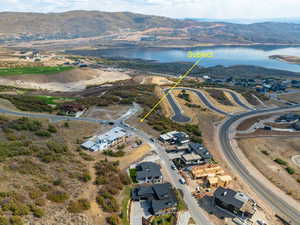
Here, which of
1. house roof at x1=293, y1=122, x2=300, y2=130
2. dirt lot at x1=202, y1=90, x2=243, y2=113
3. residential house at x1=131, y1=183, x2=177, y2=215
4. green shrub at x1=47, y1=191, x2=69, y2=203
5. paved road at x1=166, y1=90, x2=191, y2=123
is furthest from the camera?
dirt lot at x1=202, y1=90, x2=243, y2=113

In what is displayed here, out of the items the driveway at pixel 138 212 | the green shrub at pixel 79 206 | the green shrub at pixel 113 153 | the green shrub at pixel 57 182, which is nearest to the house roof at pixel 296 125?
the green shrub at pixel 113 153

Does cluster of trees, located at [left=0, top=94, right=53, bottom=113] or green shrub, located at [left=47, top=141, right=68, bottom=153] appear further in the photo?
cluster of trees, located at [left=0, top=94, right=53, bottom=113]

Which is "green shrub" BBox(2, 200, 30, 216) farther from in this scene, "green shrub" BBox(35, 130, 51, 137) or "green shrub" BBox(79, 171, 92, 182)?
"green shrub" BBox(35, 130, 51, 137)

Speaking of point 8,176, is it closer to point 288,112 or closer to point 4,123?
point 4,123

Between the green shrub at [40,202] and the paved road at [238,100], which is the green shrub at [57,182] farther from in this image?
the paved road at [238,100]

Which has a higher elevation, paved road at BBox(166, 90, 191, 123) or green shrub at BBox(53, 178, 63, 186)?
green shrub at BBox(53, 178, 63, 186)

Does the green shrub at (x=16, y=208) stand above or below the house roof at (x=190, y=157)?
above

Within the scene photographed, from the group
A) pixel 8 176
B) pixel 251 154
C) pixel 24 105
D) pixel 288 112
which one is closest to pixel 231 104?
pixel 288 112

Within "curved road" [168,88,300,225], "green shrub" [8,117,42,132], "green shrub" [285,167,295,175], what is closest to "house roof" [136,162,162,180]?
"curved road" [168,88,300,225]

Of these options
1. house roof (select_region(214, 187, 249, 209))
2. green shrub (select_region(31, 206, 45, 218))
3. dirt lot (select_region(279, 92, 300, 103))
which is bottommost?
dirt lot (select_region(279, 92, 300, 103))
